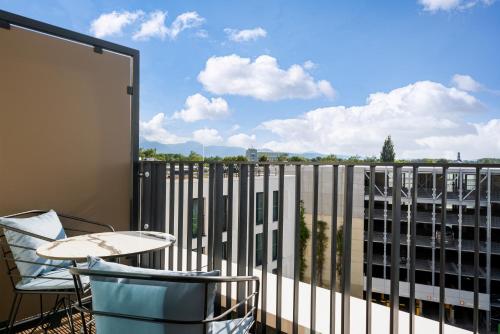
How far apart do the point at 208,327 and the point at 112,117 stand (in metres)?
2.36

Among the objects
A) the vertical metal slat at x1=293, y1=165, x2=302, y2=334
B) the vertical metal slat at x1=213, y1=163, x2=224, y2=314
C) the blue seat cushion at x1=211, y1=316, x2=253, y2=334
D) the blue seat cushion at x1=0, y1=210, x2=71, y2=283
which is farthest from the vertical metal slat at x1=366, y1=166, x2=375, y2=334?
the blue seat cushion at x1=0, y1=210, x2=71, y2=283

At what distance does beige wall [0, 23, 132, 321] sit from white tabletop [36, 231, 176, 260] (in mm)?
710

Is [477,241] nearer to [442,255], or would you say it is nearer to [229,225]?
[442,255]

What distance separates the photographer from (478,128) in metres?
41.7

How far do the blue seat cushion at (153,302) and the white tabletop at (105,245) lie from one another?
2.21 ft

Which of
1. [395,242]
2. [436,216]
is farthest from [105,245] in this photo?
[436,216]

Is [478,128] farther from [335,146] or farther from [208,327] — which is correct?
[208,327]

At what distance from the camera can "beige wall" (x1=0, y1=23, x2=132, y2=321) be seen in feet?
7.82

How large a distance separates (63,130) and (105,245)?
47.4 inches

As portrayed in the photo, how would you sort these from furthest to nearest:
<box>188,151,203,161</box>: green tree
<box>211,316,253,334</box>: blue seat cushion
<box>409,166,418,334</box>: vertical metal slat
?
<box>188,151,203,161</box>: green tree < <box>409,166,418,334</box>: vertical metal slat < <box>211,316,253,334</box>: blue seat cushion

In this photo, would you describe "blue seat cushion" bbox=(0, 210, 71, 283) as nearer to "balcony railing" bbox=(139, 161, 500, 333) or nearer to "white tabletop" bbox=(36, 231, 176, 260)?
"white tabletop" bbox=(36, 231, 176, 260)

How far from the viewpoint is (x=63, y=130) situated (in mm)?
2668

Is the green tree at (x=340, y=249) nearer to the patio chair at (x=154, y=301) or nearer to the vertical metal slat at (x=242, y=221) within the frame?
the vertical metal slat at (x=242, y=221)

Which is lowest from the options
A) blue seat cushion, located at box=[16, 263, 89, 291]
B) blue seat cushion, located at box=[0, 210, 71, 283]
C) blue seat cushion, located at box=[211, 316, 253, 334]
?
blue seat cushion, located at box=[16, 263, 89, 291]
